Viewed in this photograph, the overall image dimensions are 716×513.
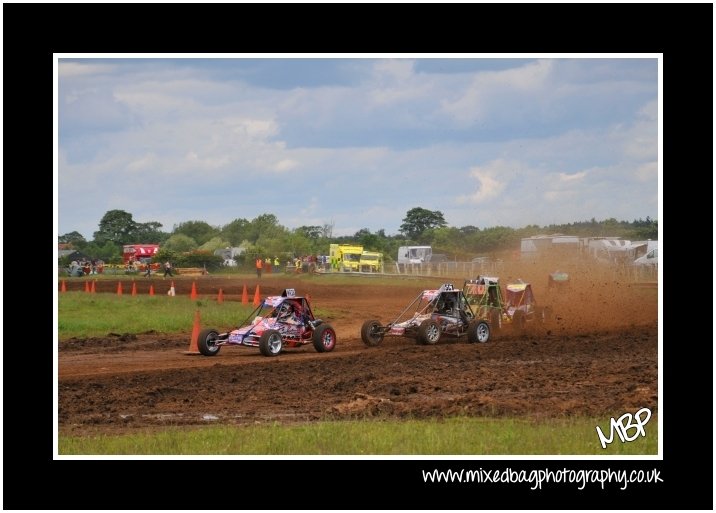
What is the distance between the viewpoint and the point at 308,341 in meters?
22.0

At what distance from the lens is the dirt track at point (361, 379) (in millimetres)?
14273

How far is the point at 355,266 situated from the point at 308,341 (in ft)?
136

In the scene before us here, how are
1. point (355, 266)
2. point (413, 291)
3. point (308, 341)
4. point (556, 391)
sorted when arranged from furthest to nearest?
point (355, 266) → point (413, 291) → point (308, 341) → point (556, 391)

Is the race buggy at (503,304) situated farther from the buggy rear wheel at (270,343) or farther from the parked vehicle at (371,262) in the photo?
the parked vehicle at (371,262)

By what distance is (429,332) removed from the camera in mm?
22453

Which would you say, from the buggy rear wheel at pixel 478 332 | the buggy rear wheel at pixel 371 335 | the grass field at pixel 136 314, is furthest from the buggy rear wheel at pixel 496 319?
the grass field at pixel 136 314

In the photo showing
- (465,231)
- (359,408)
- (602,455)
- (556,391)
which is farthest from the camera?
(465,231)

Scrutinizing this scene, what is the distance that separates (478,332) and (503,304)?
9.28ft

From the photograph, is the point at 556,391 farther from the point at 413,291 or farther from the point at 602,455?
the point at 413,291

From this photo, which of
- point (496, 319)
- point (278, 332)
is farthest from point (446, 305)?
point (278, 332)

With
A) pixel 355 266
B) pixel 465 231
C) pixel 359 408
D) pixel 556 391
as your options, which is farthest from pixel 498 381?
pixel 355 266

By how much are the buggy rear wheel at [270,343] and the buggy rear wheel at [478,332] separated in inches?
210

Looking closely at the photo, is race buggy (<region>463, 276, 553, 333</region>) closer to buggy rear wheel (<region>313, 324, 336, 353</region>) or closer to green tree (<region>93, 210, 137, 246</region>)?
buggy rear wheel (<region>313, 324, 336, 353</region>)

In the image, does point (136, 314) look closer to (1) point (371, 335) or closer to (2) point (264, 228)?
(1) point (371, 335)
